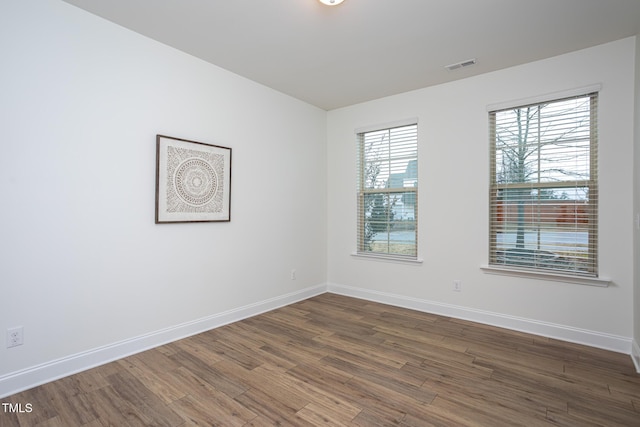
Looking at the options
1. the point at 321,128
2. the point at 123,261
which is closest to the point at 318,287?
the point at 321,128

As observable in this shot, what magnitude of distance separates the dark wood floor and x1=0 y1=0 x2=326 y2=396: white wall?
0.33 meters

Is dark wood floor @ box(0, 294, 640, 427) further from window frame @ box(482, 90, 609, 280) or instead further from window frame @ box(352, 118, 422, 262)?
window frame @ box(352, 118, 422, 262)

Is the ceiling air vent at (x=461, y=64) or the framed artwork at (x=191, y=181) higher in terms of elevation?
the ceiling air vent at (x=461, y=64)

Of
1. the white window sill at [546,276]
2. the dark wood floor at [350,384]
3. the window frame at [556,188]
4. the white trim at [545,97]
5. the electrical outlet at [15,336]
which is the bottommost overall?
the dark wood floor at [350,384]

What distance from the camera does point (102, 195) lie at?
2.49 meters

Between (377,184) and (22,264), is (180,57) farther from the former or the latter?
(377,184)

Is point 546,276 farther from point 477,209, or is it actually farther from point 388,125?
point 388,125

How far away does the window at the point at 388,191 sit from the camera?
400 centimetres

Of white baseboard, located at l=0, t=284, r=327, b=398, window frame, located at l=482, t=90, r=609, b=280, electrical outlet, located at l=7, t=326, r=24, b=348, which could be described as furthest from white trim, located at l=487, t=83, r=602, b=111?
electrical outlet, located at l=7, t=326, r=24, b=348

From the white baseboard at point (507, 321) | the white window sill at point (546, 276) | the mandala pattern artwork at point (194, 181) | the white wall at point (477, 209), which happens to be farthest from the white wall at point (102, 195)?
the white window sill at point (546, 276)

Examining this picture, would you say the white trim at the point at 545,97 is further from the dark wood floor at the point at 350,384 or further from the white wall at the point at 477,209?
the dark wood floor at the point at 350,384

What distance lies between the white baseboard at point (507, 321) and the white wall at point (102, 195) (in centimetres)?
167

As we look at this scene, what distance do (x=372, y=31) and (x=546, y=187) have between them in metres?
2.24

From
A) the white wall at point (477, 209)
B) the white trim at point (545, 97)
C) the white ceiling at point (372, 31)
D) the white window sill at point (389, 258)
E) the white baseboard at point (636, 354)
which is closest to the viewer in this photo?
the white ceiling at point (372, 31)
